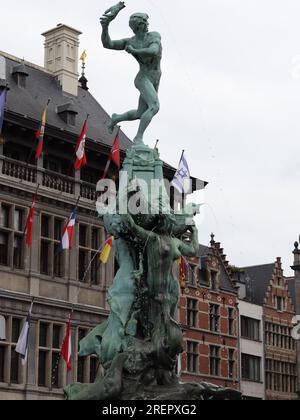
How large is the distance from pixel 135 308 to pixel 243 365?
41.9m

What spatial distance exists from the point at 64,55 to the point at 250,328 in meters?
22.0

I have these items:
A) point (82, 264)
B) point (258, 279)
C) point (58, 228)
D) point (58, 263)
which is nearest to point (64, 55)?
point (58, 228)

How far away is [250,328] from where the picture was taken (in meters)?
60.8

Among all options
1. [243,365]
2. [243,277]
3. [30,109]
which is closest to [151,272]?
[30,109]

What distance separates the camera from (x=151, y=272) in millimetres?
18031

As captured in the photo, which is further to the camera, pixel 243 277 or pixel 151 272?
pixel 243 277

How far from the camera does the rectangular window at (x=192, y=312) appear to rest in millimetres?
53031

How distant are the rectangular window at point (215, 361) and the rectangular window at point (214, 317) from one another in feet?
3.53

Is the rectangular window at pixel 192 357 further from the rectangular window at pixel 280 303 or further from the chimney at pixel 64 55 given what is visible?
the chimney at pixel 64 55

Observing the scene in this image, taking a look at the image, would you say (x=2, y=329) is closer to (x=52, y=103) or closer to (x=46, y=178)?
(x=46, y=178)

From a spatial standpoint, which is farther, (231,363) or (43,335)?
(231,363)

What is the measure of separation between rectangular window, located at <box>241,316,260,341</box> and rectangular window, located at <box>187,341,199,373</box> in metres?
7.08

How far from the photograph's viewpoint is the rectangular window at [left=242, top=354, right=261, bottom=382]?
59031mm
